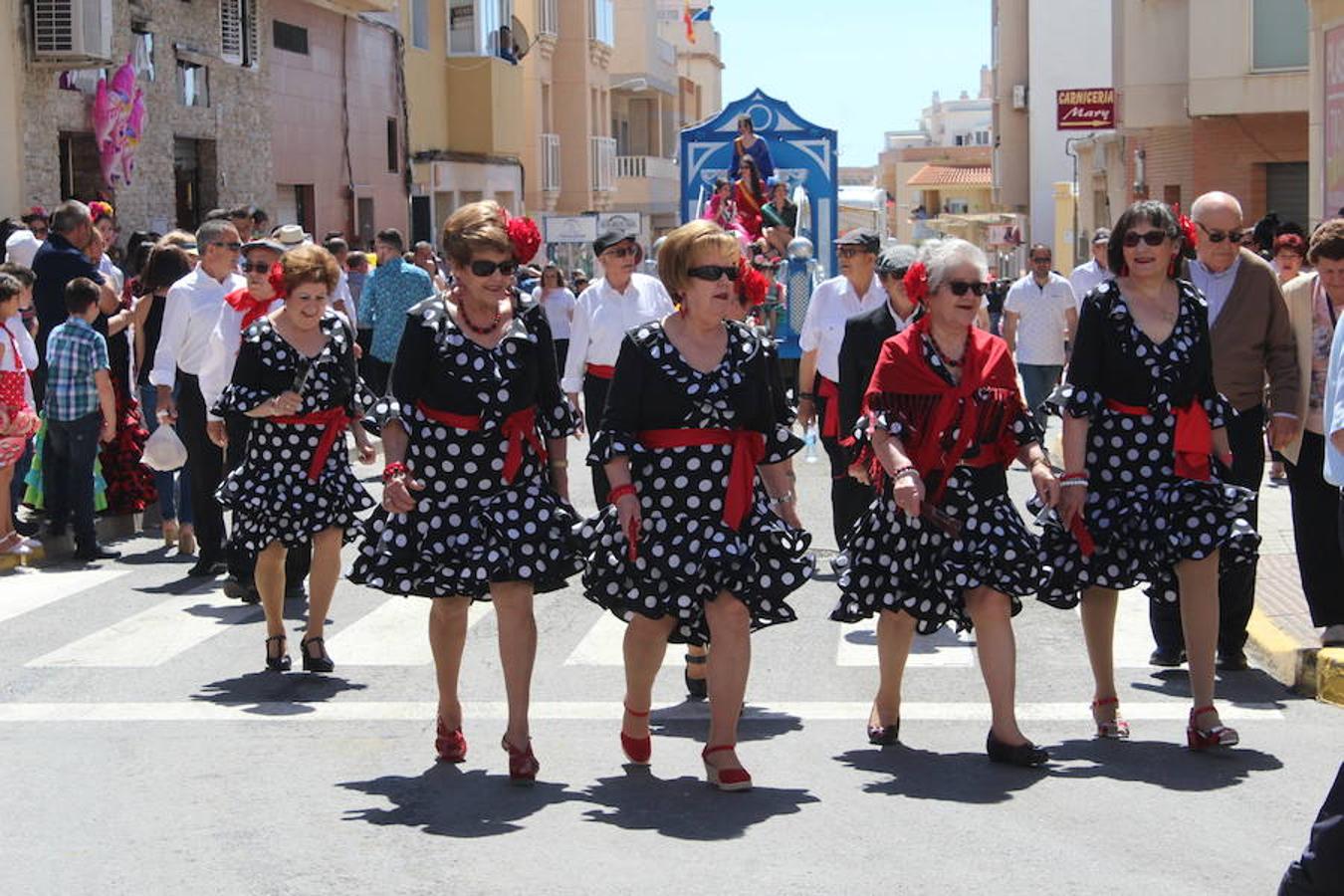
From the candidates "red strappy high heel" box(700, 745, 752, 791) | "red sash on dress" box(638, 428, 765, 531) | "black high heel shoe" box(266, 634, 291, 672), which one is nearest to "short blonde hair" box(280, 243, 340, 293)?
"black high heel shoe" box(266, 634, 291, 672)

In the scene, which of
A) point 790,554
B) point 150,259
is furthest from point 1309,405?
point 150,259

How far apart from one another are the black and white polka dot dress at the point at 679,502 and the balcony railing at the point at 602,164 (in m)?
52.5

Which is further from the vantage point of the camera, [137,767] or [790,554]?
[137,767]

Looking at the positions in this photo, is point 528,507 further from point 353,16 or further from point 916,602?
point 353,16

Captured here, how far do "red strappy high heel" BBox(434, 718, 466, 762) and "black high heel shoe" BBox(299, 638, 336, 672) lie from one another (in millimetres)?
1944

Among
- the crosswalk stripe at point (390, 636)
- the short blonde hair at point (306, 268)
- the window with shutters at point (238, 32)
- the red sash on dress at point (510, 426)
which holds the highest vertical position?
the window with shutters at point (238, 32)

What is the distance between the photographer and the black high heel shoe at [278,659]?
9484mm

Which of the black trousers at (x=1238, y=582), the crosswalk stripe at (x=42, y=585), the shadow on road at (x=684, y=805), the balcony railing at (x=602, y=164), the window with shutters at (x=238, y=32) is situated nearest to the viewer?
the shadow on road at (x=684, y=805)

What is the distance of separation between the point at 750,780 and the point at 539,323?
1748mm

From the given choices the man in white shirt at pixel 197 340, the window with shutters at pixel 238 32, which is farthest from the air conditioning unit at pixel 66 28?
the man in white shirt at pixel 197 340

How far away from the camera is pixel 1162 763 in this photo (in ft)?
24.3

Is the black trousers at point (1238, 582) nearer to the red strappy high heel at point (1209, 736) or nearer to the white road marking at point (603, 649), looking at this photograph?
the red strappy high heel at point (1209, 736)

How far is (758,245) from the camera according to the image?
19.0m

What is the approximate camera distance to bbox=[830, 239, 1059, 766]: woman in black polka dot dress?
24.0 feet
